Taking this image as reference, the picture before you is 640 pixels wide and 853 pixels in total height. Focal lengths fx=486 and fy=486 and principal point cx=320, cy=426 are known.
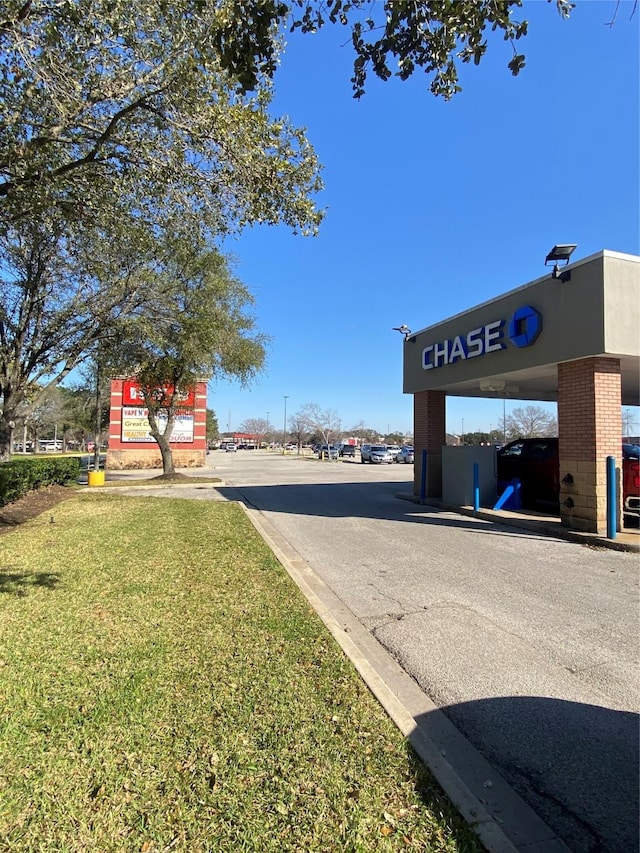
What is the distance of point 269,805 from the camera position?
221 cm

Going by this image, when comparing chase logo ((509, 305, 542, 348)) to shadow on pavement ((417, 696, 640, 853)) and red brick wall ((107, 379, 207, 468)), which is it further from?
red brick wall ((107, 379, 207, 468))

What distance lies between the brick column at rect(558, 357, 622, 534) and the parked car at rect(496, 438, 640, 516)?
2.02 meters

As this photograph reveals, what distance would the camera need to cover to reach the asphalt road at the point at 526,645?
98.9 inches

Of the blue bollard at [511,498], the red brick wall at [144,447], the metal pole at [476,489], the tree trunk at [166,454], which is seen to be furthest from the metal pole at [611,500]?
the red brick wall at [144,447]

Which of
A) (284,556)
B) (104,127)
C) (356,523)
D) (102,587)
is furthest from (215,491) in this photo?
(104,127)

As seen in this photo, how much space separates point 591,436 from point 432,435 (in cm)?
561

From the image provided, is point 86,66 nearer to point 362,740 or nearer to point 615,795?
point 362,740

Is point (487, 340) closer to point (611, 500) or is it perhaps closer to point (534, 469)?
point (534, 469)

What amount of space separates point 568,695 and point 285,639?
2.12 m

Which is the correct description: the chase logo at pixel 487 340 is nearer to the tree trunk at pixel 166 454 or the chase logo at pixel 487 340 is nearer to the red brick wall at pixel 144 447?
the tree trunk at pixel 166 454

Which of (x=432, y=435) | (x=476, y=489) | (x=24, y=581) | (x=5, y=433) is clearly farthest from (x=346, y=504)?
(x=24, y=581)

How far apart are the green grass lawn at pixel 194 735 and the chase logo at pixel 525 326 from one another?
7.22m

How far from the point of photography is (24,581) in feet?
18.3

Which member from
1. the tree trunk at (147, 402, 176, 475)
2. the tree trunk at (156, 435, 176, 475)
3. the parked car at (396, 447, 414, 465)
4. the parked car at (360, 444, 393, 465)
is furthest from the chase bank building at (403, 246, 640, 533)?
the parked car at (396, 447, 414, 465)
